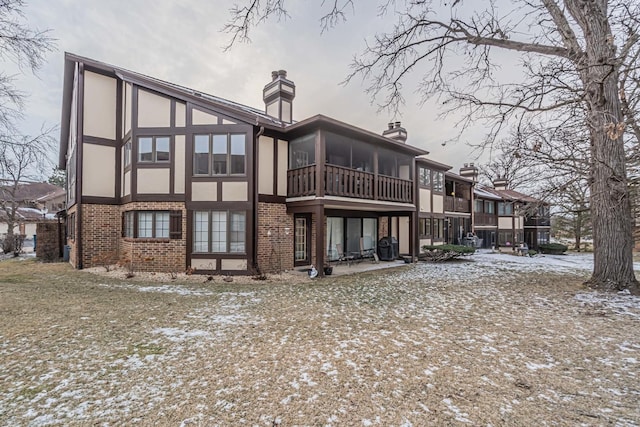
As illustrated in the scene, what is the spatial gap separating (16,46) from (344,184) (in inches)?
390

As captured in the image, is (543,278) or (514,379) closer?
(514,379)

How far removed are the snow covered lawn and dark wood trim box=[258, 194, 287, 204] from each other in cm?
405

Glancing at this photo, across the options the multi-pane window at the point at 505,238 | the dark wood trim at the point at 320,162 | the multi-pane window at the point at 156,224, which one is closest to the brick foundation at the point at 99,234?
the multi-pane window at the point at 156,224

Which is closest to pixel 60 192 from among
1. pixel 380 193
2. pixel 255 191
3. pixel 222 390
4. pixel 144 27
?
pixel 144 27

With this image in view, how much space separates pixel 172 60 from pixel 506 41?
41.9 feet

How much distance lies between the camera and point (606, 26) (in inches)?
285

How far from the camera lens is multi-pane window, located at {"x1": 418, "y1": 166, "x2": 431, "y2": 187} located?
54.5ft

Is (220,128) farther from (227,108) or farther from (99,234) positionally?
(99,234)

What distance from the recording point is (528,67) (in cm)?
764

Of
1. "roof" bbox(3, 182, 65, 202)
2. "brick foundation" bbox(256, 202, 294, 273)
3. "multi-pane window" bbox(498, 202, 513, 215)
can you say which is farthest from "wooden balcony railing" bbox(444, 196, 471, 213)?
"roof" bbox(3, 182, 65, 202)

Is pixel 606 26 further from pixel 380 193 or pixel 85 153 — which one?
pixel 85 153

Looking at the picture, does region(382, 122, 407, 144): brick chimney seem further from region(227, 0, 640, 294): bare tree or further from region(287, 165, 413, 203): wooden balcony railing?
region(227, 0, 640, 294): bare tree

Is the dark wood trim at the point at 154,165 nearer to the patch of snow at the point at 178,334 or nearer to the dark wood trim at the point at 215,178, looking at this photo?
the dark wood trim at the point at 215,178

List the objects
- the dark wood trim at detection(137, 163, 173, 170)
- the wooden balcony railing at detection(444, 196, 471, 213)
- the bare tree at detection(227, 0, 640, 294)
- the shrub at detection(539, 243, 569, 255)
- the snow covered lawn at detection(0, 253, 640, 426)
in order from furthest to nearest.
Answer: the shrub at detection(539, 243, 569, 255), the wooden balcony railing at detection(444, 196, 471, 213), the dark wood trim at detection(137, 163, 173, 170), the bare tree at detection(227, 0, 640, 294), the snow covered lawn at detection(0, 253, 640, 426)
